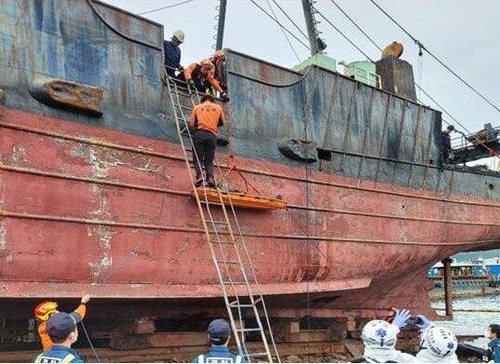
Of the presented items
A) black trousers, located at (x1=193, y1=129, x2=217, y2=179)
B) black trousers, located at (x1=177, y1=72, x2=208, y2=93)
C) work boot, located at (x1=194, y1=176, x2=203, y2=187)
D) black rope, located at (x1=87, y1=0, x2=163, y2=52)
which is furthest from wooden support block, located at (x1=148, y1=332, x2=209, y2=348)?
black rope, located at (x1=87, y1=0, x2=163, y2=52)

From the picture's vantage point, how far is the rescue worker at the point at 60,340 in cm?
267

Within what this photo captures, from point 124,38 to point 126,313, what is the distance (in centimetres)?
352

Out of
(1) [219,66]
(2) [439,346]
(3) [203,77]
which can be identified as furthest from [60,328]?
(1) [219,66]

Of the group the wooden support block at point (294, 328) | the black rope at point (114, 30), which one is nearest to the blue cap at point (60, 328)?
the black rope at point (114, 30)

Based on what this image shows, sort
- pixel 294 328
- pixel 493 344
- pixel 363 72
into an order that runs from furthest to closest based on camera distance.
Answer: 1. pixel 363 72
2. pixel 294 328
3. pixel 493 344

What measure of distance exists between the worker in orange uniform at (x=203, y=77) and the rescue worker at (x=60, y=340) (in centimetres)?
542

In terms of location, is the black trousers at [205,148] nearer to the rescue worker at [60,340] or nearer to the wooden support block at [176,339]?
the wooden support block at [176,339]

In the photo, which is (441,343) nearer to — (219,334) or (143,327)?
(219,334)

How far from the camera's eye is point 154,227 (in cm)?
675

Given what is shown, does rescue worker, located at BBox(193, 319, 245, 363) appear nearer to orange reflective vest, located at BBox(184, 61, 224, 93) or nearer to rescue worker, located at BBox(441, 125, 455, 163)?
orange reflective vest, located at BBox(184, 61, 224, 93)

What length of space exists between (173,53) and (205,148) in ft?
6.07

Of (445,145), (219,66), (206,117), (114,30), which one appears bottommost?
(206,117)

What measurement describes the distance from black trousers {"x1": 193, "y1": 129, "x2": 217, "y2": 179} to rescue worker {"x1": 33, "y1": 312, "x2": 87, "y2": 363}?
4302 mm

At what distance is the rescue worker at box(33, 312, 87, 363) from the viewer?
2.67 m
